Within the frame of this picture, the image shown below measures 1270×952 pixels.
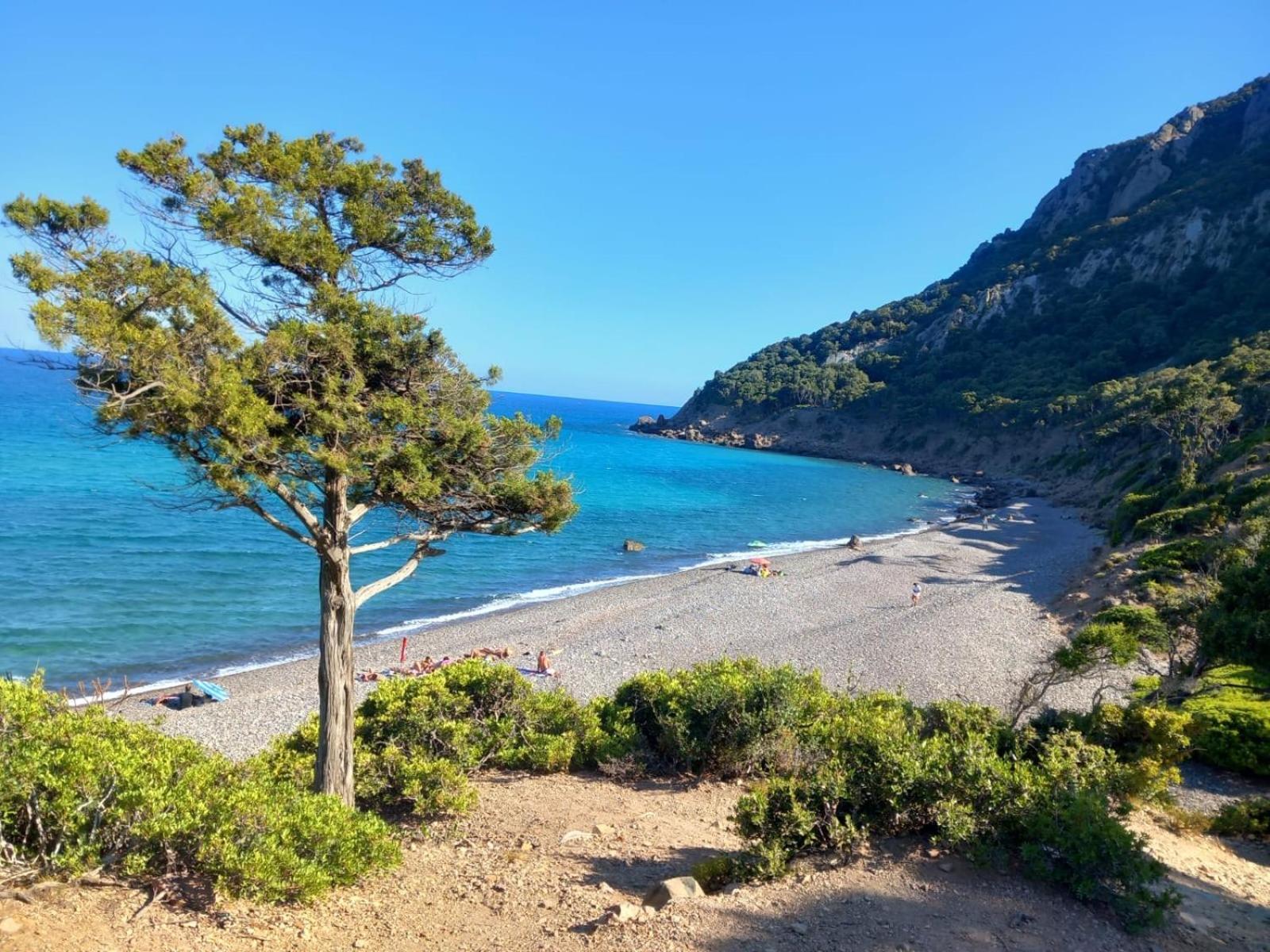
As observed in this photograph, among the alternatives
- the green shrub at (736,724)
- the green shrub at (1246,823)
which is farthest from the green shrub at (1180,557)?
the green shrub at (736,724)

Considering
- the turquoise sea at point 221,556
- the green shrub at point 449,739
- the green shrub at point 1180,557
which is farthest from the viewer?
the turquoise sea at point 221,556

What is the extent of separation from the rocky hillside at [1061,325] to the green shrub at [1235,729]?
57.4 meters

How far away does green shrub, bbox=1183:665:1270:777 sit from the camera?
10.6 metres

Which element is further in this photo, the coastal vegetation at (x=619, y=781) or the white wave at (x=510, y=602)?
the white wave at (x=510, y=602)

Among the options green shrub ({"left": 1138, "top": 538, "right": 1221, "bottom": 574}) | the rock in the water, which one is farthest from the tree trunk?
green shrub ({"left": 1138, "top": 538, "right": 1221, "bottom": 574})

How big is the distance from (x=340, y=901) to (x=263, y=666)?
16234 millimetres

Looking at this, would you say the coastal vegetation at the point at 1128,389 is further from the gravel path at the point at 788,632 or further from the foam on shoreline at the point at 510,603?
the foam on shoreline at the point at 510,603

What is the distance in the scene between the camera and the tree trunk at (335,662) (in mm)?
7406

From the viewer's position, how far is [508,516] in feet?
27.5

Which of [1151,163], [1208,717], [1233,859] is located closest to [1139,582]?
[1208,717]

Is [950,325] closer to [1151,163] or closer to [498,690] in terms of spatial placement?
[1151,163]

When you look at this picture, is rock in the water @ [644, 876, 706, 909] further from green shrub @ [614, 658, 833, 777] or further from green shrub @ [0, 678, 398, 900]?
green shrub @ [614, 658, 833, 777]

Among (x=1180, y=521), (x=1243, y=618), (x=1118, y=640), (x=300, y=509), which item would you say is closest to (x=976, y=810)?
(x=1243, y=618)

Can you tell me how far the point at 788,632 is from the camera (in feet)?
80.2
